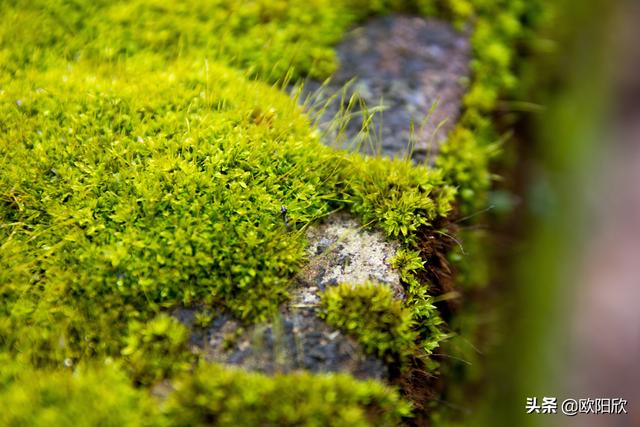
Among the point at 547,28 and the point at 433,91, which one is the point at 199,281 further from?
the point at 547,28

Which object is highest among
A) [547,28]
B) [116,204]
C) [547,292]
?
[547,28]

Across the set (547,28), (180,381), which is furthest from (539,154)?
(180,381)

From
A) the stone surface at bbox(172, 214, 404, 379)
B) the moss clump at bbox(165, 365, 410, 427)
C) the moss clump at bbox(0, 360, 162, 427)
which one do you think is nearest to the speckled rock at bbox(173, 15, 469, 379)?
the stone surface at bbox(172, 214, 404, 379)

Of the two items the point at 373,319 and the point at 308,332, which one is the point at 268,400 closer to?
the point at 308,332

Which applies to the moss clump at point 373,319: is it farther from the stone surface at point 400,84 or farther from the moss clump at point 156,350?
the stone surface at point 400,84

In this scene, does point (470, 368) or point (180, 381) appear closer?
point (180, 381)

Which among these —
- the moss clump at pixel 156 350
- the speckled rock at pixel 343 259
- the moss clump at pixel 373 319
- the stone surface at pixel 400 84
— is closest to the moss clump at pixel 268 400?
the moss clump at pixel 156 350

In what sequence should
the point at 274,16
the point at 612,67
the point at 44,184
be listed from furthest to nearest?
1. the point at 612,67
2. the point at 274,16
3. the point at 44,184

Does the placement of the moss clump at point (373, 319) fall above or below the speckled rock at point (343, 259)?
below
